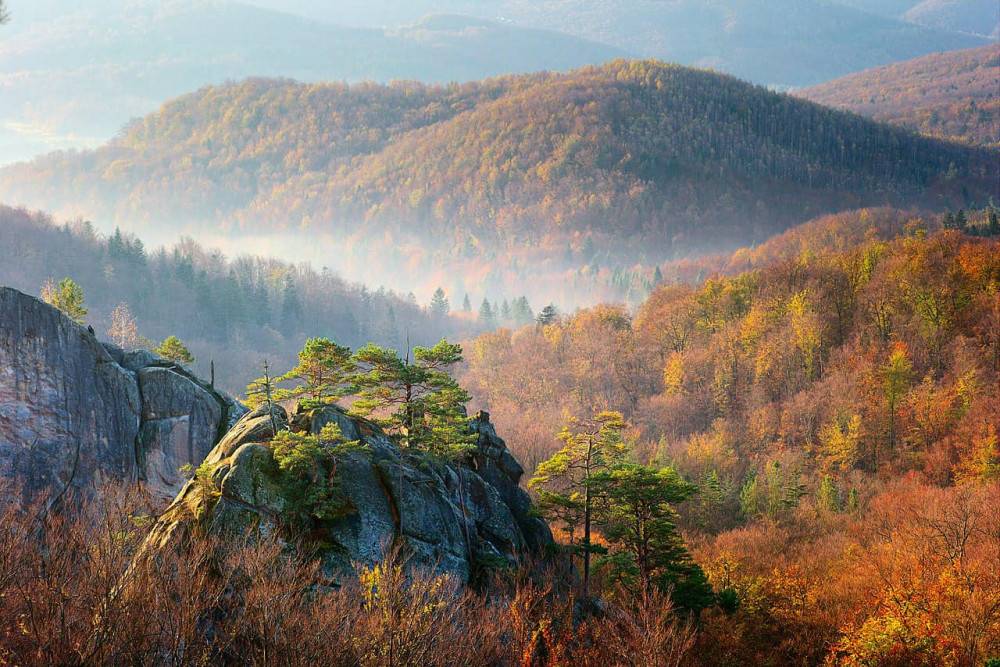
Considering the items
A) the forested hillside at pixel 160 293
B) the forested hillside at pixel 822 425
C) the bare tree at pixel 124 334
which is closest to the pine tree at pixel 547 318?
the forested hillside at pixel 822 425

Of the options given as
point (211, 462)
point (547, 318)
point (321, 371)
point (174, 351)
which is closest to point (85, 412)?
point (174, 351)

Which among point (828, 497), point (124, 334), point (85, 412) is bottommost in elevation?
point (828, 497)

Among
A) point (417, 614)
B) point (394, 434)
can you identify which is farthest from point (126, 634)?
point (394, 434)

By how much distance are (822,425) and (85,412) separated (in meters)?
74.6

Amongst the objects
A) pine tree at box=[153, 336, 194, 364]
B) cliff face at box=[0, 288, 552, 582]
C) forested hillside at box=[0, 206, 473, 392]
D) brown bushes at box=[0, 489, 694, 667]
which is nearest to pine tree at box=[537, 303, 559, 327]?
forested hillside at box=[0, 206, 473, 392]

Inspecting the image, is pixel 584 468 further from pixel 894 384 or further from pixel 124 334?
pixel 124 334

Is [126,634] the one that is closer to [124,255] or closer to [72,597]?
[72,597]

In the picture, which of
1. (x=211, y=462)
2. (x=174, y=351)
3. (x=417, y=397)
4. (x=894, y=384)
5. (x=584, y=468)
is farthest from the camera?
(x=894, y=384)

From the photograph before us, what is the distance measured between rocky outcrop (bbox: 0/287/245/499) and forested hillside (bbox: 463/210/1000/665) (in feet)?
89.7

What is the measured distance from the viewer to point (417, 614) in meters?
20.3

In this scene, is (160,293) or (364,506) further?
(160,293)

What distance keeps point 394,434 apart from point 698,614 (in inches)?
705

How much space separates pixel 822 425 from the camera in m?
86.8

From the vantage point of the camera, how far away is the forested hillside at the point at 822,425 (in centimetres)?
4112
